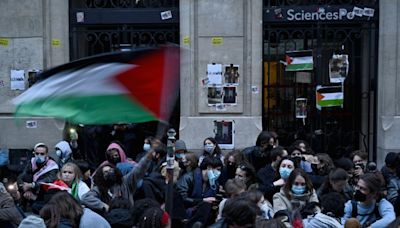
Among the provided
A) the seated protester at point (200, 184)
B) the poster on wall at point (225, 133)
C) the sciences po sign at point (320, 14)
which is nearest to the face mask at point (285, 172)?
the seated protester at point (200, 184)

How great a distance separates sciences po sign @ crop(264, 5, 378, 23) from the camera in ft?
42.2

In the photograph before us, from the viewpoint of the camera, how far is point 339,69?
13.1 metres

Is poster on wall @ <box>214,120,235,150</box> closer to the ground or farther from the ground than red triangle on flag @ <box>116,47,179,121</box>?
closer to the ground

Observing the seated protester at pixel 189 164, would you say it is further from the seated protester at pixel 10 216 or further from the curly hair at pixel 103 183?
the seated protester at pixel 10 216

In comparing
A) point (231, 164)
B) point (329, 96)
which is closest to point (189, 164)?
point (231, 164)

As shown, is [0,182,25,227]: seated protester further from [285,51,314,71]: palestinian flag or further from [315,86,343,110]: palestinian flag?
[315,86,343,110]: palestinian flag

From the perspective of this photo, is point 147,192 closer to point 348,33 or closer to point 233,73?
point 233,73

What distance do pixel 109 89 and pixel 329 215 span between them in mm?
2517

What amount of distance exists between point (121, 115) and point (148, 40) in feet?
27.9

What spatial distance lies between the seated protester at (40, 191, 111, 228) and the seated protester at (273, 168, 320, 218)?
2.17 meters

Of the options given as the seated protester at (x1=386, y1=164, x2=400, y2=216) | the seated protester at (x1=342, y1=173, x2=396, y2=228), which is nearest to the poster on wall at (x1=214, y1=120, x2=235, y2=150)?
the seated protester at (x1=386, y1=164, x2=400, y2=216)

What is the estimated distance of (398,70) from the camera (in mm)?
12555

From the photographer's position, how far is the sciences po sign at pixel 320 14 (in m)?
12.9

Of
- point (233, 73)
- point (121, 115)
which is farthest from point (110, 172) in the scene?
point (233, 73)
